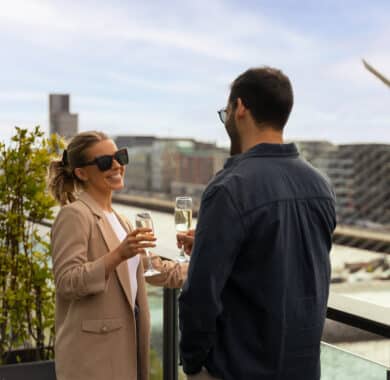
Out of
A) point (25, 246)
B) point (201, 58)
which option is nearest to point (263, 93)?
point (25, 246)

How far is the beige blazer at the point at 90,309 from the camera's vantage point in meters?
1.72

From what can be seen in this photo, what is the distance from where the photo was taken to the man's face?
126 cm

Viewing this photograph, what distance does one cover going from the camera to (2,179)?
118 inches

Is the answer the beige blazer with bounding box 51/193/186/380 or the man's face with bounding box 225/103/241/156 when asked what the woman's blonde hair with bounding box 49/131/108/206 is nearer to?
the beige blazer with bounding box 51/193/186/380

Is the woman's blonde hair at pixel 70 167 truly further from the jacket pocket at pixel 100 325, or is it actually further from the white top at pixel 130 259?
the jacket pocket at pixel 100 325

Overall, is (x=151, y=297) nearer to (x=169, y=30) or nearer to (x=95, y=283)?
(x=95, y=283)

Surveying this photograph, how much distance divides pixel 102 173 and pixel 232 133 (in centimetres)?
66

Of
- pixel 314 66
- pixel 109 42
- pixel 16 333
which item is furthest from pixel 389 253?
pixel 16 333

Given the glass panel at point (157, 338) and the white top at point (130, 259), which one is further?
the glass panel at point (157, 338)

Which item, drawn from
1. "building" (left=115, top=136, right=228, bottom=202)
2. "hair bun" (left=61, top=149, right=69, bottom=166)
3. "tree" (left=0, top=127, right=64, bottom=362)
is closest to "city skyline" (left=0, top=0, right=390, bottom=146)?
"building" (left=115, top=136, right=228, bottom=202)

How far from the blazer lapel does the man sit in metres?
0.51

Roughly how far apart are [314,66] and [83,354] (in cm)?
8727

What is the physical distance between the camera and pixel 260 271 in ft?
4.00

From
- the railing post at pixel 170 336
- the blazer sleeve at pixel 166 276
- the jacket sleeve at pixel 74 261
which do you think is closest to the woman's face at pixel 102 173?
the jacket sleeve at pixel 74 261
